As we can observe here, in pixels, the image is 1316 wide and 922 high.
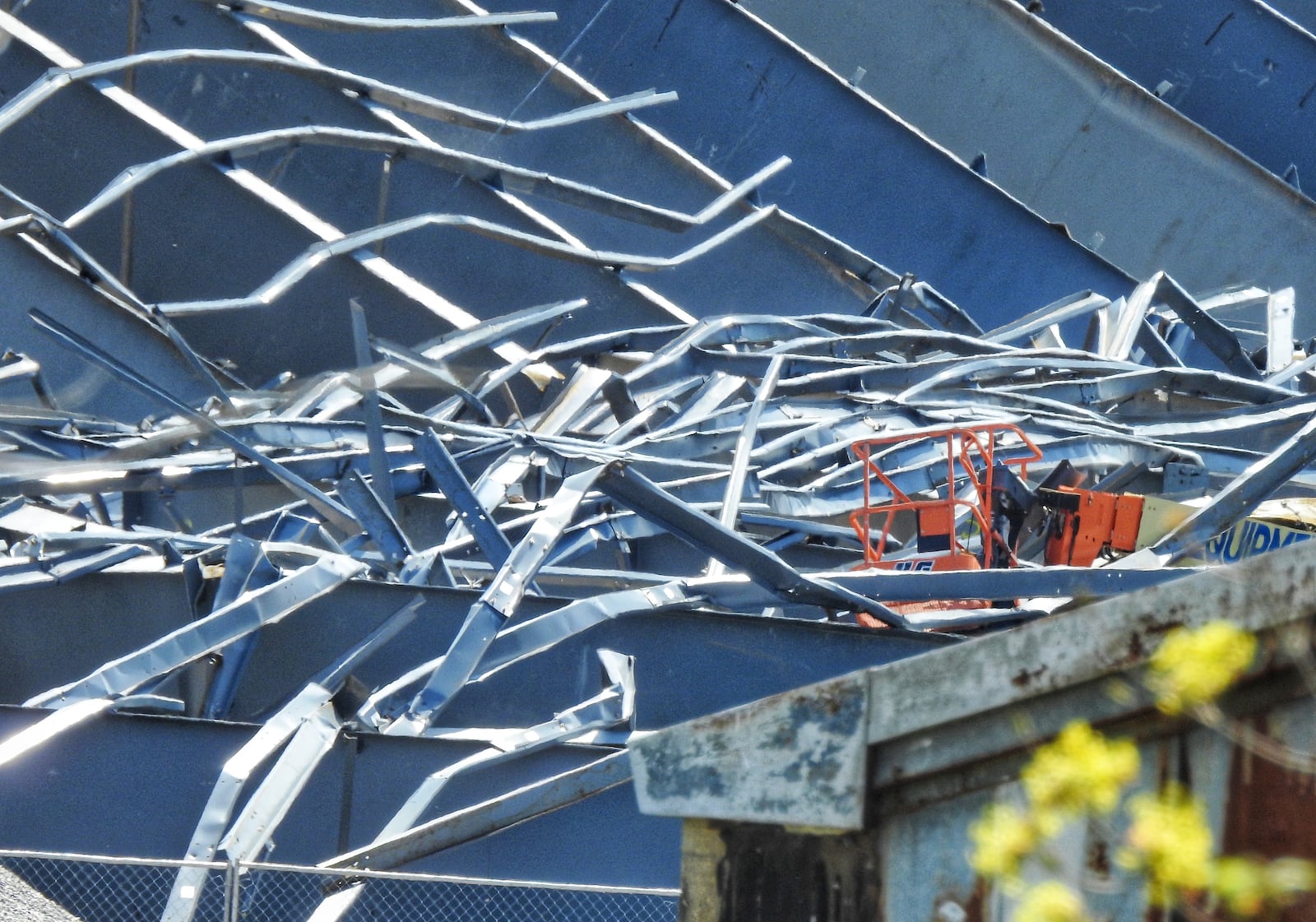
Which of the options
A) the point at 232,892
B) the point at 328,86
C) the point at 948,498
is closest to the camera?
the point at 232,892

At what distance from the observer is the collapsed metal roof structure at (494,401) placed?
22.2 feet

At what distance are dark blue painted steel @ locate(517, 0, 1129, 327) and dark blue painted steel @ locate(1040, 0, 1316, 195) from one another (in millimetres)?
5232

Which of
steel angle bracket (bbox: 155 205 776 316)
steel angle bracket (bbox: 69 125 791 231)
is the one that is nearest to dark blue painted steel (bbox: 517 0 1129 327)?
steel angle bracket (bbox: 69 125 791 231)

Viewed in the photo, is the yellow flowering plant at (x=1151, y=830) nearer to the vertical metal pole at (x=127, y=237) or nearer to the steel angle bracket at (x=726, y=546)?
the steel angle bracket at (x=726, y=546)

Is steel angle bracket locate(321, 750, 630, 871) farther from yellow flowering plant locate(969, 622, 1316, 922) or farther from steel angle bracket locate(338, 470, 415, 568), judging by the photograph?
yellow flowering plant locate(969, 622, 1316, 922)

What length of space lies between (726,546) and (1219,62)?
16.0 meters

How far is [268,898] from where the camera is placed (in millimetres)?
6277

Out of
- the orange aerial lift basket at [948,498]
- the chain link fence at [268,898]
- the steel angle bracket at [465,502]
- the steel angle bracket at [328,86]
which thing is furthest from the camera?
the steel angle bracket at [328,86]

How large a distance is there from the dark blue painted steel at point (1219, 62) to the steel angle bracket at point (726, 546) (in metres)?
15.1

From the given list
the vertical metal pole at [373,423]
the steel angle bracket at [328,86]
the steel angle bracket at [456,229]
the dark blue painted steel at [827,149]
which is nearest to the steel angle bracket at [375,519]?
the vertical metal pole at [373,423]

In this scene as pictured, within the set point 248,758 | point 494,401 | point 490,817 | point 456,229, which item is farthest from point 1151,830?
point 456,229

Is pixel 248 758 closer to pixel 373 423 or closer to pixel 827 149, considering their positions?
pixel 373 423

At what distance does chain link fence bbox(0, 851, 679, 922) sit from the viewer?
6211 mm

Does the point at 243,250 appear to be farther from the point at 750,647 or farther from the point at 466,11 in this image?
the point at 750,647
